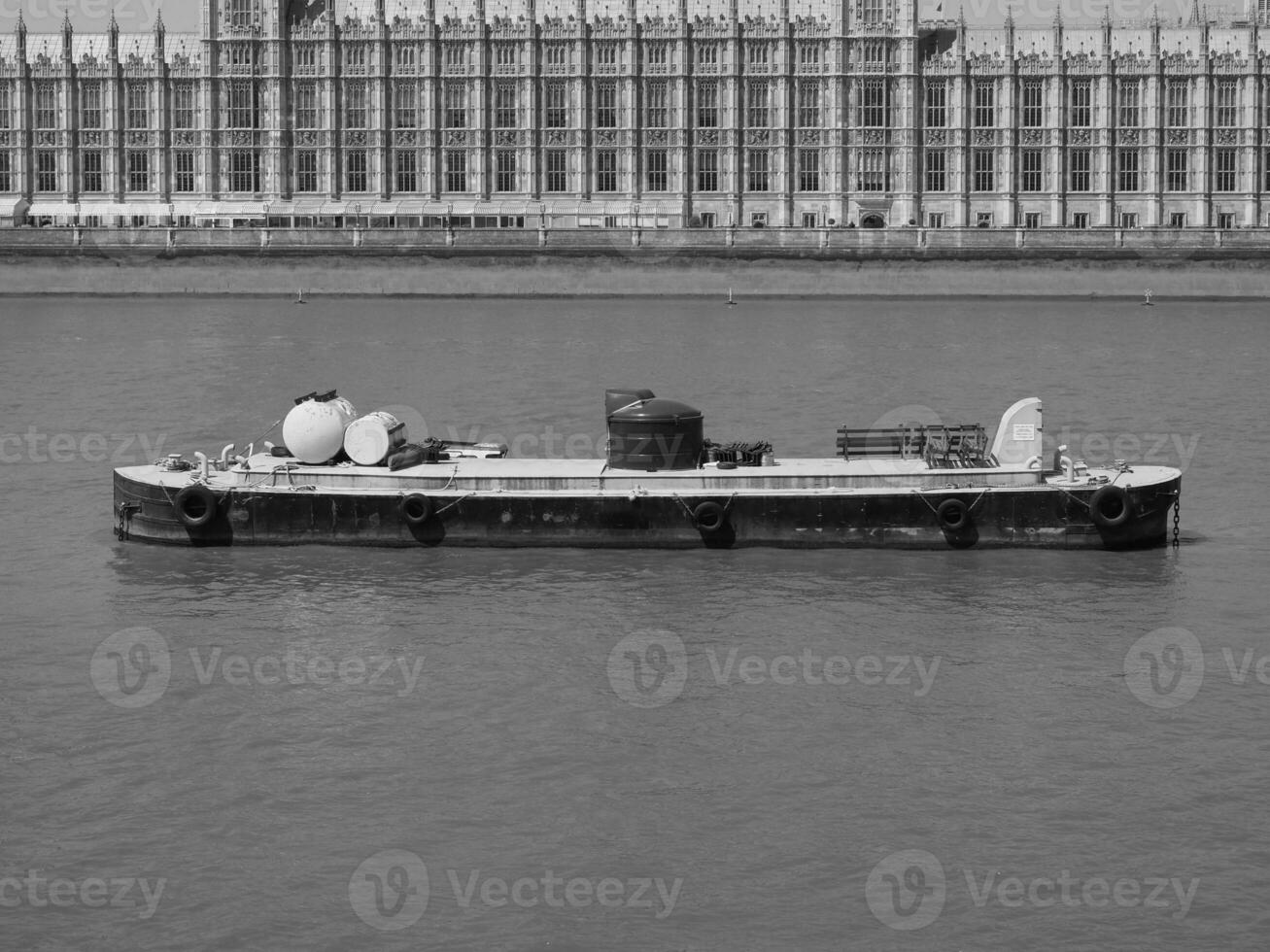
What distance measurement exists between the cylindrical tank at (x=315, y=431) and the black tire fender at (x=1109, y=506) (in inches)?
603

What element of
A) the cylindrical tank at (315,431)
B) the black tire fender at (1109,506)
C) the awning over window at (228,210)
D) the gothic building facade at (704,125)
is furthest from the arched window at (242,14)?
the black tire fender at (1109,506)

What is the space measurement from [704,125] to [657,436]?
10377 cm

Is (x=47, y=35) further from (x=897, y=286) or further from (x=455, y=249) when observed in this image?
(x=897, y=286)

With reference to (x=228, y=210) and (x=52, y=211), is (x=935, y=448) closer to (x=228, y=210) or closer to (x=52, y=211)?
(x=228, y=210)

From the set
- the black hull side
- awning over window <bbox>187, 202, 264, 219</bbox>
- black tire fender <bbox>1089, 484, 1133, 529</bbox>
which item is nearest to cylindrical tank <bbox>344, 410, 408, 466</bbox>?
the black hull side

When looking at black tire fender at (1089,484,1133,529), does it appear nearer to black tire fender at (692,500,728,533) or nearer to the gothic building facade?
black tire fender at (692,500,728,533)

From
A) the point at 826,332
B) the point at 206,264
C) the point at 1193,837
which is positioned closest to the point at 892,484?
the point at 1193,837

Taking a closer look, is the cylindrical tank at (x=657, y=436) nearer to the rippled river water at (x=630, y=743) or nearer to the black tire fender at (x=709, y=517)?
the black tire fender at (x=709, y=517)

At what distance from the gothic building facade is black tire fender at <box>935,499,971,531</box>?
10179 cm

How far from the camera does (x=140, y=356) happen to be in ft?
285

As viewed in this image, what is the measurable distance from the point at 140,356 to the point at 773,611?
55.8 metres

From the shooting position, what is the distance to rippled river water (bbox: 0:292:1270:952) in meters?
23.3

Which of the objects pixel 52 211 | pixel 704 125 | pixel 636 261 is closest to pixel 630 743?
pixel 636 261

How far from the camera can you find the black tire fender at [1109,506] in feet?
137
